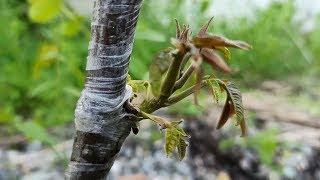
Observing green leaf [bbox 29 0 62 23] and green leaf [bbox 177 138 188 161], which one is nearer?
green leaf [bbox 177 138 188 161]

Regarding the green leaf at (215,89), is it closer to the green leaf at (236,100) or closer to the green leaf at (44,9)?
the green leaf at (236,100)

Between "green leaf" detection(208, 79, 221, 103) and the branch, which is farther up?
the branch

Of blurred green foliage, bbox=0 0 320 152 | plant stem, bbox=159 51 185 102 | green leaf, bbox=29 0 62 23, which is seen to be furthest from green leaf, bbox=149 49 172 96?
blurred green foliage, bbox=0 0 320 152

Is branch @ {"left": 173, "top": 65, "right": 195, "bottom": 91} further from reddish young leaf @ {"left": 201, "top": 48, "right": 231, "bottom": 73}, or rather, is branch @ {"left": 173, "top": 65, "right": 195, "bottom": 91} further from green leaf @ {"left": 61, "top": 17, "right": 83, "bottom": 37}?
green leaf @ {"left": 61, "top": 17, "right": 83, "bottom": 37}

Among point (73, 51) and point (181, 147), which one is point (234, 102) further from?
point (73, 51)

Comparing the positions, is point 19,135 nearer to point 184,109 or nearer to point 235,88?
point 184,109

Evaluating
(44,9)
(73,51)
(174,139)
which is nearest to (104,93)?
(174,139)

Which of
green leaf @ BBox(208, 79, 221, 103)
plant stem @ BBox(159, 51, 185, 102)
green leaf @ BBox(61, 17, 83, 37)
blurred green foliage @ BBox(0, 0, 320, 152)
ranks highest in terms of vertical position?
plant stem @ BBox(159, 51, 185, 102)
